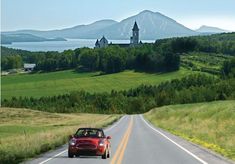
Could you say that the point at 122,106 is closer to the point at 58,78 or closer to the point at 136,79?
the point at 136,79

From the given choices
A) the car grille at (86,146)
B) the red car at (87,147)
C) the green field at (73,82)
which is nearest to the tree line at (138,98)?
the green field at (73,82)

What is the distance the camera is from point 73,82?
16175 centimetres

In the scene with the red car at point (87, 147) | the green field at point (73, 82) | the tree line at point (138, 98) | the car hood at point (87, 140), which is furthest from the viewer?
the green field at point (73, 82)

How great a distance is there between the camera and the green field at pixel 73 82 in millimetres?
149500

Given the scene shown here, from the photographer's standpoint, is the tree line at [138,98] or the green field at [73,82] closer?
the tree line at [138,98]

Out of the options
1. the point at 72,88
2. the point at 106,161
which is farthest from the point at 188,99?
the point at 106,161

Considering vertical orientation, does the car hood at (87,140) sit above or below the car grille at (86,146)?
above

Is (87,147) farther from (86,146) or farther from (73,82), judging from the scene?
(73,82)

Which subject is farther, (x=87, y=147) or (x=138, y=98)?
(x=138, y=98)

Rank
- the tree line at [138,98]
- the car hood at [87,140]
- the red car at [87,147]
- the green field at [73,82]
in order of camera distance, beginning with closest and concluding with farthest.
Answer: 1. the red car at [87,147]
2. the car hood at [87,140]
3. the tree line at [138,98]
4. the green field at [73,82]

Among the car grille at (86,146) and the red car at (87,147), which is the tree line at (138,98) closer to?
the red car at (87,147)

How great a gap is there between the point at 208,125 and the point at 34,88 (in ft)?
371

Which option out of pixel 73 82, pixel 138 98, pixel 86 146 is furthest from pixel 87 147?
pixel 73 82

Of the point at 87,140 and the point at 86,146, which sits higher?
the point at 87,140
